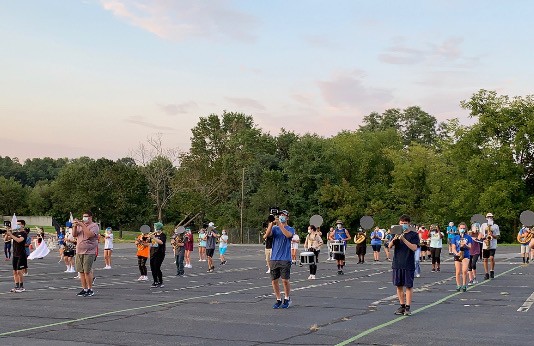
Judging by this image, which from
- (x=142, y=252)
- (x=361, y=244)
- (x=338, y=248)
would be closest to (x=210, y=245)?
(x=338, y=248)

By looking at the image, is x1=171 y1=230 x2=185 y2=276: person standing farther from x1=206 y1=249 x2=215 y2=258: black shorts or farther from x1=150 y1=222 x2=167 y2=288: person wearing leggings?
x1=150 y1=222 x2=167 y2=288: person wearing leggings

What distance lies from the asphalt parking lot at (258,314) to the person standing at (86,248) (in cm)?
51

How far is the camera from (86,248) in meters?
17.3

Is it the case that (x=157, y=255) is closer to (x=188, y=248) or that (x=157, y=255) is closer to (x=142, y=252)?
(x=142, y=252)

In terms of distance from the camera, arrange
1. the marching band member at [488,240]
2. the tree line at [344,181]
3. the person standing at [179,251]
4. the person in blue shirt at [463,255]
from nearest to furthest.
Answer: the person in blue shirt at [463,255], the marching band member at [488,240], the person standing at [179,251], the tree line at [344,181]

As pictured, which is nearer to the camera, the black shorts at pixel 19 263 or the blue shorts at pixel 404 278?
the blue shorts at pixel 404 278

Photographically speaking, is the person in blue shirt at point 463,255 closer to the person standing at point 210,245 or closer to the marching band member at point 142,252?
the marching band member at point 142,252

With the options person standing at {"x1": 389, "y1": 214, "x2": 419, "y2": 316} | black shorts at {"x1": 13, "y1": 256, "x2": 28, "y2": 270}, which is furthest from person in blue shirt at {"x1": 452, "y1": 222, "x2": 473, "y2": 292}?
black shorts at {"x1": 13, "y1": 256, "x2": 28, "y2": 270}

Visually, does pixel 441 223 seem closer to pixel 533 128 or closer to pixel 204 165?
pixel 533 128

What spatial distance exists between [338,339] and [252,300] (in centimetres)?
622

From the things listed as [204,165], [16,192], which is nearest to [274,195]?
[204,165]

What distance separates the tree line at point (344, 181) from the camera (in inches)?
2876

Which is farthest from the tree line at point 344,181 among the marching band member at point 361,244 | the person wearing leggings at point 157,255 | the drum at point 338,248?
the person wearing leggings at point 157,255

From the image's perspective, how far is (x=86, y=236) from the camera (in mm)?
17438
